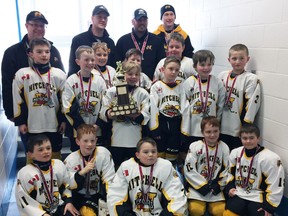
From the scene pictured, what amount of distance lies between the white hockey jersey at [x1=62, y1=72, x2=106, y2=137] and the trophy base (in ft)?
1.03

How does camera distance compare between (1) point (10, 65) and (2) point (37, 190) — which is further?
(1) point (10, 65)

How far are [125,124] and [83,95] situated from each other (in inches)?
19.2

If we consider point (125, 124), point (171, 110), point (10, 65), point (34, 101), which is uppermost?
point (10, 65)

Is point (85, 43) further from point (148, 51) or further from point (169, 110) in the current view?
point (169, 110)

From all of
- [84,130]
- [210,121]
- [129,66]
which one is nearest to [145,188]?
[84,130]

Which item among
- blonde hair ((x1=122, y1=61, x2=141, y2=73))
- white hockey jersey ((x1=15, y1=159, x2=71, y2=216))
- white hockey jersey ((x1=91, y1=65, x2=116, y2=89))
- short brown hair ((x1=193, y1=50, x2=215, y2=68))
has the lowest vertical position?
white hockey jersey ((x1=15, y1=159, x2=71, y2=216))

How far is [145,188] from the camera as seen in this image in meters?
2.53

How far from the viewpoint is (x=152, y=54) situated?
3.57 m

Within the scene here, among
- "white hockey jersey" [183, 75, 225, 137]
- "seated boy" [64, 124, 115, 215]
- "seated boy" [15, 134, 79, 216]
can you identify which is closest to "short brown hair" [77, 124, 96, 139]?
"seated boy" [64, 124, 115, 215]

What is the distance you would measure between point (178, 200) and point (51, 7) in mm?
3967

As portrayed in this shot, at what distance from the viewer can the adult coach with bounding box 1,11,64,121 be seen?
3.02 m

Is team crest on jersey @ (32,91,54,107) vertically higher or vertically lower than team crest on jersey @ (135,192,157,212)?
higher

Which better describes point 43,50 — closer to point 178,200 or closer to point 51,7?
point 178,200

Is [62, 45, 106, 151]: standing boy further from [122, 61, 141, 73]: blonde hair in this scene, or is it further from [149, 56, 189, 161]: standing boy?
[149, 56, 189, 161]: standing boy
